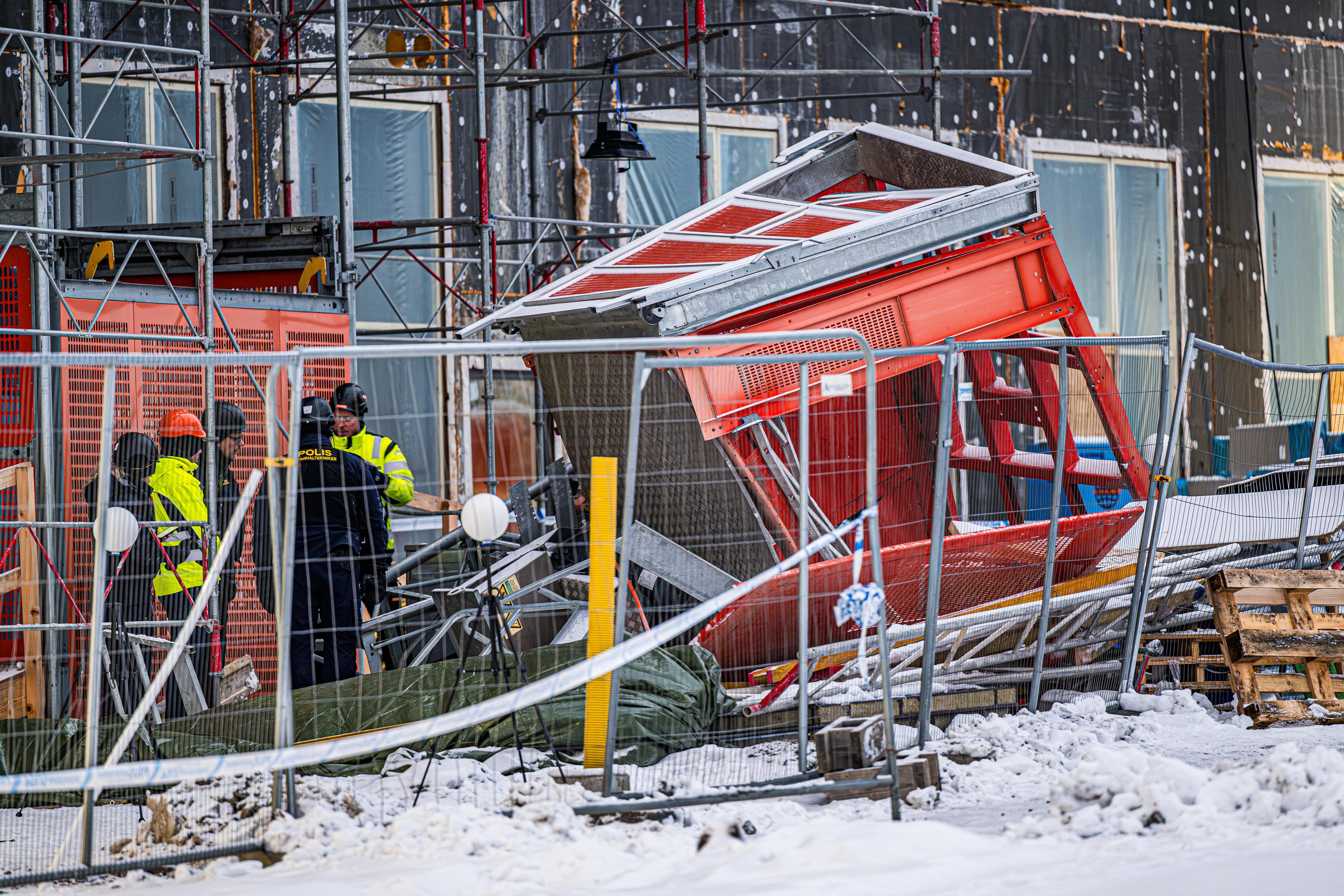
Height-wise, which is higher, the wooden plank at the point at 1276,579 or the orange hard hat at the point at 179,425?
the orange hard hat at the point at 179,425

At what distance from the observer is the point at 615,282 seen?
9.03 m

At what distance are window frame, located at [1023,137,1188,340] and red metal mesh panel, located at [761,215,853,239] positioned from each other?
35.4 ft

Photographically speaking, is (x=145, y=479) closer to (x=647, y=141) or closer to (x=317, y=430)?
(x=317, y=430)

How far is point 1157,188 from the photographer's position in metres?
19.8

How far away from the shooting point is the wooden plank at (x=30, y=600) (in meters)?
8.42

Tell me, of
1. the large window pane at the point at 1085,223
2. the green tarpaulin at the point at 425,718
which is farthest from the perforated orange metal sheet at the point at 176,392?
the large window pane at the point at 1085,223

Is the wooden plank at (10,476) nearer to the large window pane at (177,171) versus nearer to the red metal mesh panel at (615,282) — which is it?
the red metal mesh panel at (615,282)

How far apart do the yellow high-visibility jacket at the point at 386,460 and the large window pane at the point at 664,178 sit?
798 cm

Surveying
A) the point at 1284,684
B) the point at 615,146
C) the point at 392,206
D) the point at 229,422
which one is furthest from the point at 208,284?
the point at 1284,684

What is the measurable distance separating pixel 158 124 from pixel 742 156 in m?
7.02

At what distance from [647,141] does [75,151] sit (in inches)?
272

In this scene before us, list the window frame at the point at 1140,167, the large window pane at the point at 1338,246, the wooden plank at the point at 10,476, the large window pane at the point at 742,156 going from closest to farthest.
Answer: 1. the wooden plank at the point at 10,476
2. the large window pane at the point at 742,156
3. the window frame at the point at 1140,167
4. the large window pane at the point at 1338,246

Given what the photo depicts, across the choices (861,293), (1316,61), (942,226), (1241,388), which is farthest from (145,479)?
(1316,61)

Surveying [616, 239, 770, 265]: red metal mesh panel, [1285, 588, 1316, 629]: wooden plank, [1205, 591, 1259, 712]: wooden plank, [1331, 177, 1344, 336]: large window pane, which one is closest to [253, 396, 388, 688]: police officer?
[616, 239, 770, 265]: red metal mesh panel
